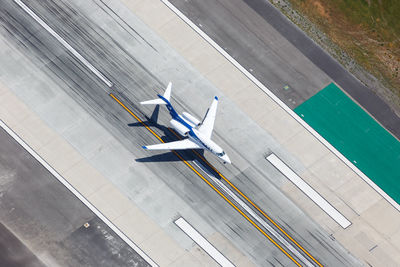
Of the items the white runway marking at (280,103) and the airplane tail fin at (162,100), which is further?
the white runway marking at (280,103)

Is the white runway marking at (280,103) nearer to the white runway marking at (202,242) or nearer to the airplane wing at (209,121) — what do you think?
the airplane wing at (209,121)

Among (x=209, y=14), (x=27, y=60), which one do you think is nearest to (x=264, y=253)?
(x=209, y=14)

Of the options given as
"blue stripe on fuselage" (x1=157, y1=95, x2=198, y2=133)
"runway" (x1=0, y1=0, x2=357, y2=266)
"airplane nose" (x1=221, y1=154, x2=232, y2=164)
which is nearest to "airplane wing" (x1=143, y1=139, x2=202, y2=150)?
"blue stripe on fuselage" (x1=157, y1=95, x2=198, y2=133)

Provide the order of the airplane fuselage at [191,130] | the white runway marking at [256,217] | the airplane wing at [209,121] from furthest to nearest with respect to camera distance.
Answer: the airplane wing at [209,121] < the white runway marking at [256,217] < the airplane fuselage at [191,130]

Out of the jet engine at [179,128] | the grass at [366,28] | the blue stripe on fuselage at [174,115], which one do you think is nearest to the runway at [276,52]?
the grass at [366,28]

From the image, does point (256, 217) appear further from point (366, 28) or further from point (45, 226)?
point (366, 28)

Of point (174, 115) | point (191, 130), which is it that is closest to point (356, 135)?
point (191, 130)
